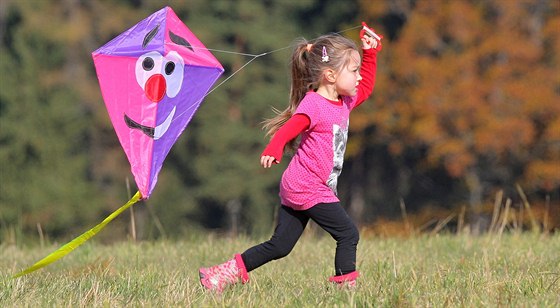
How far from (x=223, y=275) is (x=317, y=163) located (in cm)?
73

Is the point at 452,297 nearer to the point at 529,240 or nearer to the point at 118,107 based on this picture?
the point at 118,107

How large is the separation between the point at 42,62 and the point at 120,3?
139 inches

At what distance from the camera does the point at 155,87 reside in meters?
5.90

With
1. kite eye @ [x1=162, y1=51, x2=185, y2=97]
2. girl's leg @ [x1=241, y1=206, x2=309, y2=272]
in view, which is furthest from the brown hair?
kite eye @ [x1=162, y1=51, x2=185, y2=97]

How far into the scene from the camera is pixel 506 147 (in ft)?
96.1

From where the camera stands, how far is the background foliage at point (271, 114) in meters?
29.3

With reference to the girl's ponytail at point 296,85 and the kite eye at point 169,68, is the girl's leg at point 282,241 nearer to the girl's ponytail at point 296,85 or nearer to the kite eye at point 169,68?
the girl's ponytail at point 296,85

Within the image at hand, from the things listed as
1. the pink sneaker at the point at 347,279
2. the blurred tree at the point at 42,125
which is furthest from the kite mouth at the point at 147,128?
the blurred tree at the point at 42,125

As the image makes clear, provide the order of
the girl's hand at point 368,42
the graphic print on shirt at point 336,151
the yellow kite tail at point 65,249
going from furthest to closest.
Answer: the girl's hand at point 368,42 → the graphic print on shirt at point 336,151 → the yellow kite tail at point 65,249

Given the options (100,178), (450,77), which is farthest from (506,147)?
(100,178)

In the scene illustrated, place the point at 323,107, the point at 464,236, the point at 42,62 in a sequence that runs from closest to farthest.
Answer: the point at 323,107
the point at 464,236
the point at 42,62

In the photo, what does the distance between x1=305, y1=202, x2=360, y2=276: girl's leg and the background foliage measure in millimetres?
22249

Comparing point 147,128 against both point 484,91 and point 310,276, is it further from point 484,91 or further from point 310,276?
point 484,91

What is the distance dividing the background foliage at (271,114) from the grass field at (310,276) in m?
19.9
